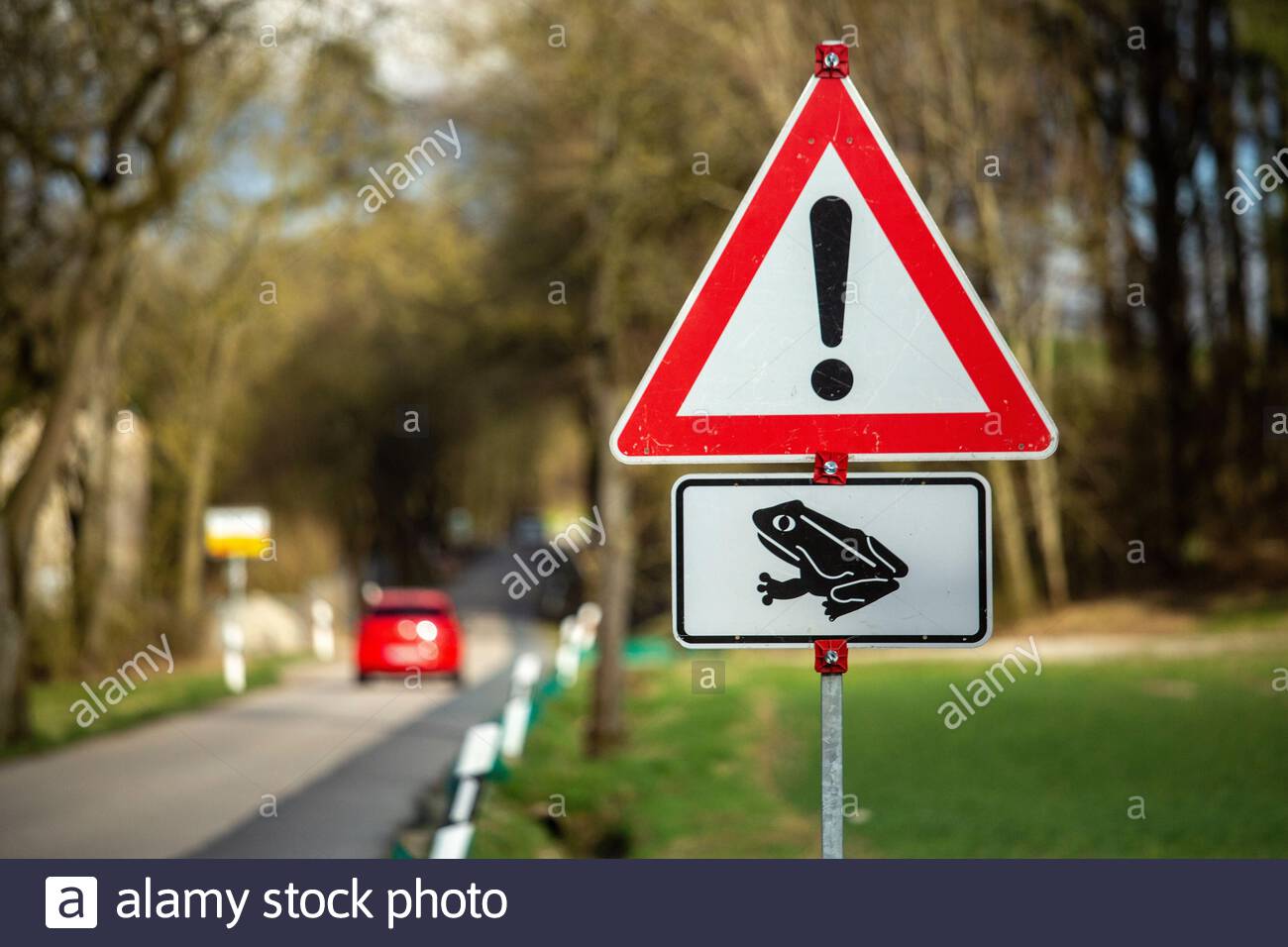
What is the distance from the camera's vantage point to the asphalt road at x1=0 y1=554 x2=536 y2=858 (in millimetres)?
10766

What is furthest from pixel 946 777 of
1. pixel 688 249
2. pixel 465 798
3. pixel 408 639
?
pixel 408 639

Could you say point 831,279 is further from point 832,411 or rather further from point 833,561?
point 833,561

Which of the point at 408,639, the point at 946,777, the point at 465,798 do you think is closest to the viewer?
the point at 465,798

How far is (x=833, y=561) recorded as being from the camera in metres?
3.69

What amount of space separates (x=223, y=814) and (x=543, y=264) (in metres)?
20.1

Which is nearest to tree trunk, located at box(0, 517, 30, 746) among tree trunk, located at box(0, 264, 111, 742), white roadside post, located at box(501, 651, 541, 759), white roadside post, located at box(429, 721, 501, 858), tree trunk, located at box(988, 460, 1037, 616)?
tree trunk, located at box(0, 264, 111, 742)

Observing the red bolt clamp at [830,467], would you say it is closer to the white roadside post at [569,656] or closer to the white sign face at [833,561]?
the white sign face at [833,561]

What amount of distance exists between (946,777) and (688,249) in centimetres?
1416

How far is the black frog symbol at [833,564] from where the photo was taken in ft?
12.1

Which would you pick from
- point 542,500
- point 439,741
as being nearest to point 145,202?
point 439,741

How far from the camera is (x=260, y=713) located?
21.3 meters

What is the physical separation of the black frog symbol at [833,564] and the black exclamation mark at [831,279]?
0.27 metres

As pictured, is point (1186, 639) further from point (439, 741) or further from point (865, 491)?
point (865, 491)

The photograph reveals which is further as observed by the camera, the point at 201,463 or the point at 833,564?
the point at 201,463
